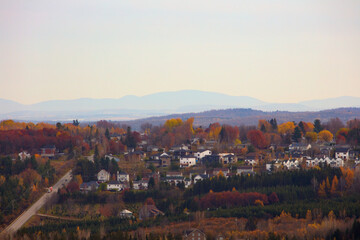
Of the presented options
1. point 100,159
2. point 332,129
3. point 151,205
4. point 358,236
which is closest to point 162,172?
point 100,159

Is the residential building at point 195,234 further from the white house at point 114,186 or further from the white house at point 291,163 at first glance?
the white house at point 291,163

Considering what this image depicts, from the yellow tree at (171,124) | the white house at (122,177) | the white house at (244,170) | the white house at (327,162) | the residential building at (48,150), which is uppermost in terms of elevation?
the yellow tree at (171,124)

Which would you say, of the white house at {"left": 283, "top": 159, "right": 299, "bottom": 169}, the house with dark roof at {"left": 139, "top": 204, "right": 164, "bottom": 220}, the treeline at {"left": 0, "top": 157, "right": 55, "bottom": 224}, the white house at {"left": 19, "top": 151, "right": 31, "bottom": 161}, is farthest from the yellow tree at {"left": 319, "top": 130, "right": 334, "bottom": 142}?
the white house at {"left": 19, "top": 151, "right": 31, "bottom": 161}

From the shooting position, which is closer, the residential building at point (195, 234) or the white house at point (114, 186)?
the residential building at point (195, 234)

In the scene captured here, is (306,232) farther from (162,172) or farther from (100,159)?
(100,159)

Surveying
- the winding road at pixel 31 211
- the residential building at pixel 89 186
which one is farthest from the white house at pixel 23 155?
the residential building at pixel 89 186

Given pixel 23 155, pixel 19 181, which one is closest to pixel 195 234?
pixel 19 181
